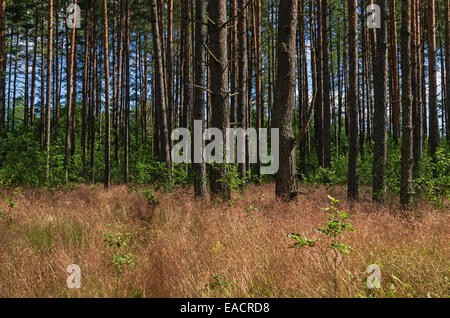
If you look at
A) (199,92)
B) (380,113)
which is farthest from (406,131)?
(199,92)

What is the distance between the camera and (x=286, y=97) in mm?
5230

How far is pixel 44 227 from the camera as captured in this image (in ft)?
14.2

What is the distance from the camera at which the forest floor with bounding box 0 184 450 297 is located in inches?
86.6

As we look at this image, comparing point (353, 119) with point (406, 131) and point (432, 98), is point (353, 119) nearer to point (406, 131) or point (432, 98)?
point (406, 131)

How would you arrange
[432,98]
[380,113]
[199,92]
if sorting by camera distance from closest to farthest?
[199,92], [380,113], [432,98]

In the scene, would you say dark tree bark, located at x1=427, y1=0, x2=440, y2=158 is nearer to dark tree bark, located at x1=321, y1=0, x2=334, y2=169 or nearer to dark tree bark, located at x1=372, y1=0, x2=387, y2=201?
dark tree bark, located at x1=321, y1=0, x2=334, y2=169

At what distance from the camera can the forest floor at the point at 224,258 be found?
220 centimetres

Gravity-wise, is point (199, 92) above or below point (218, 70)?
below

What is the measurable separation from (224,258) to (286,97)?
3.66 m

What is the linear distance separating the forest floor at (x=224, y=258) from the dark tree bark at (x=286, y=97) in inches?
29.8

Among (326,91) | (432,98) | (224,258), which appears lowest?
(224,258)

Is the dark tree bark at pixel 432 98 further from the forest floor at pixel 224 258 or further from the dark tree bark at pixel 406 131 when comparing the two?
the forest floor at pixel 224 258

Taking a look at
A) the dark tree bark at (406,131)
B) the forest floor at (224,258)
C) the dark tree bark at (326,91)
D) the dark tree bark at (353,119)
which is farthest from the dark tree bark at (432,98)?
the forest floor at (224,258)
